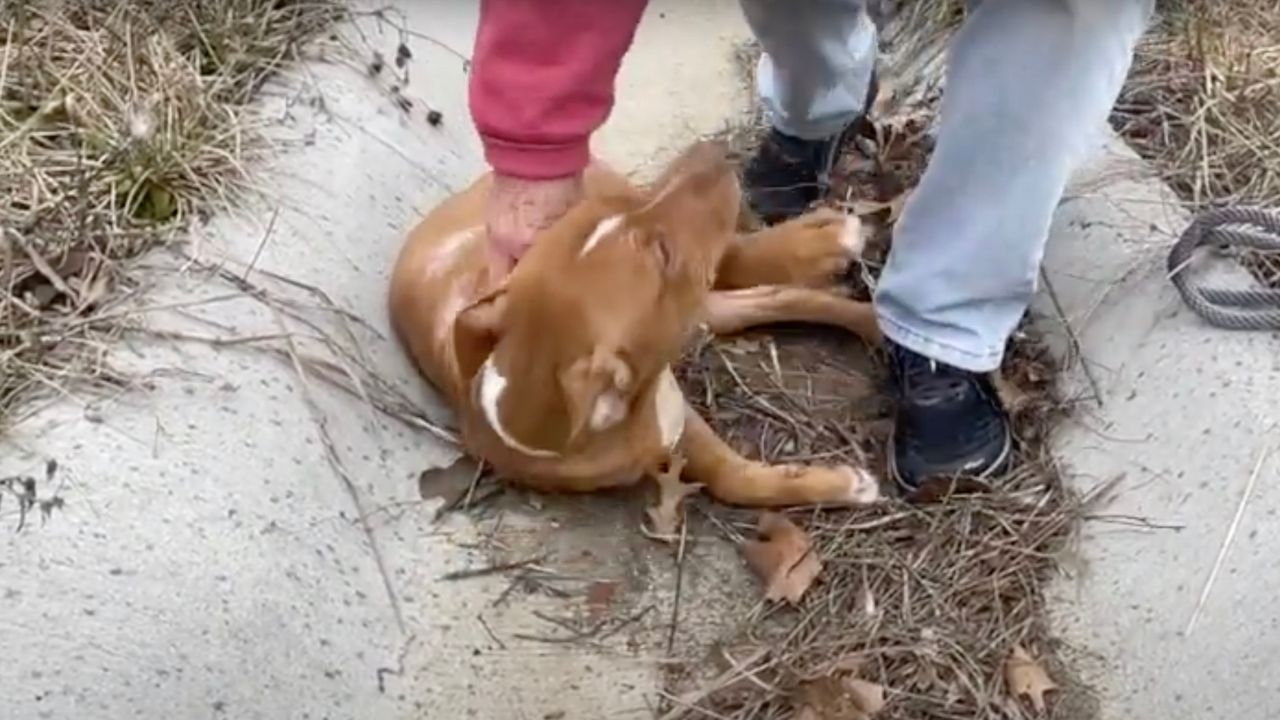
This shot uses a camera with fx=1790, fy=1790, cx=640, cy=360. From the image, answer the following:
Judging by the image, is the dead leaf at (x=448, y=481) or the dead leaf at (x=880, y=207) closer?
the dead leaf at (x=448, y=481)

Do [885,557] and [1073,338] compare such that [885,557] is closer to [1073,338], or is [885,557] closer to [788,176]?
[1073,338]

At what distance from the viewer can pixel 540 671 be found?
93.0 inches

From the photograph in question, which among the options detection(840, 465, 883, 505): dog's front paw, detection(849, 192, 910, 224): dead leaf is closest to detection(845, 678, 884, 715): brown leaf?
detection(840, 465, 883, 505): dog's front paw

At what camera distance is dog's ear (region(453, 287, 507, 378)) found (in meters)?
2.22

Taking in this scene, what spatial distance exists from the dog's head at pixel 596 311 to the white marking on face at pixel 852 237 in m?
0.46

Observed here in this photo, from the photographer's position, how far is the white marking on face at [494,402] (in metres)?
2.28

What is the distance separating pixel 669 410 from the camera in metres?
2.50

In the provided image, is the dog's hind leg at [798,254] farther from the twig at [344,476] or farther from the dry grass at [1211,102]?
the twig at [344,476]

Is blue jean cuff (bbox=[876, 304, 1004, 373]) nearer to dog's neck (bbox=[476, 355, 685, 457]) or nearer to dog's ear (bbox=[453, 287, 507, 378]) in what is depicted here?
dog's neck (bbox=[476, 355, 685, 457])

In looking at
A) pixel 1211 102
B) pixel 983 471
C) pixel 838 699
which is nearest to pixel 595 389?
pixel 838 699

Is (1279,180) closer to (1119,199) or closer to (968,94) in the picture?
(1119,199)

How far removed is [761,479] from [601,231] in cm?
52

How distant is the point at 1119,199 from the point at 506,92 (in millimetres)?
1201

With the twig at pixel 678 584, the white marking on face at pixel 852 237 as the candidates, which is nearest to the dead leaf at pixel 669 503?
the twig at pixel 678 584
